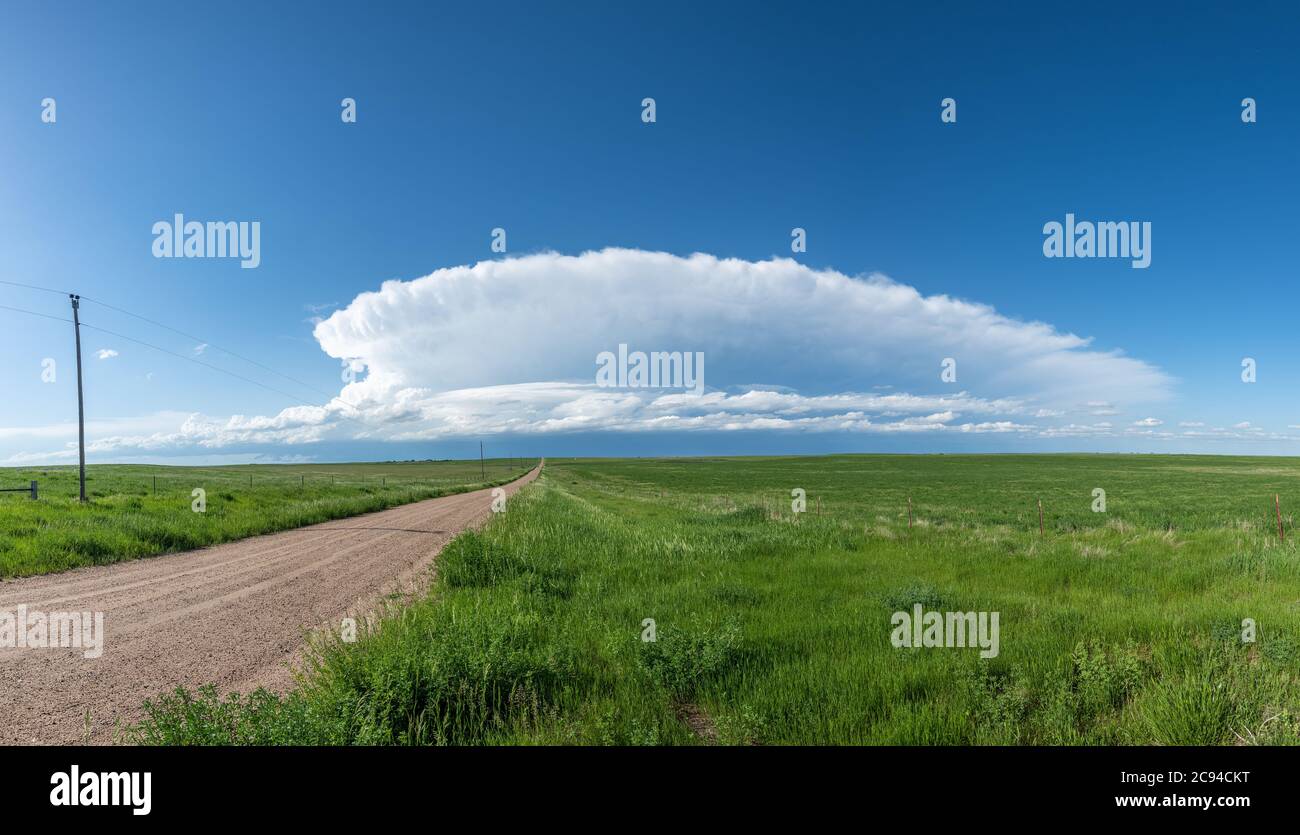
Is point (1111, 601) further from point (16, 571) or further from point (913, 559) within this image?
point (16, 571)

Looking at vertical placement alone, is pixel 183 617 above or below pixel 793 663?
below

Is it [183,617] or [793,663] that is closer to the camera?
[793,663]

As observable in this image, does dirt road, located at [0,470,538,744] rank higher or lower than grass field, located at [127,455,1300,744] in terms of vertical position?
lower

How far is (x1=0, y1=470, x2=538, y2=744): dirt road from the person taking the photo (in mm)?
5816

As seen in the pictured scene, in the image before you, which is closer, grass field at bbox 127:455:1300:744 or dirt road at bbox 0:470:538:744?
grass field at bbox 127:455:1300:744

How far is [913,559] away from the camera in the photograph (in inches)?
493

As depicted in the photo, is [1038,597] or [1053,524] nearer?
[1038,597]

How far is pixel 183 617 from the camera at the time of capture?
8977 mm
